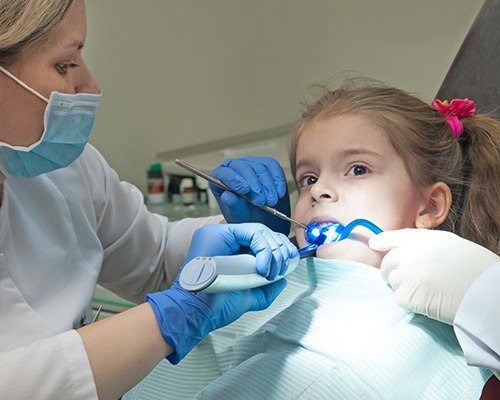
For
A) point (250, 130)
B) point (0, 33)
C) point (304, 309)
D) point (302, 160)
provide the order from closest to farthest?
point (0, 33), point (304, 309), point (302, 160), point (250, 130)

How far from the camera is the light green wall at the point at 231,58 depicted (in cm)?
246

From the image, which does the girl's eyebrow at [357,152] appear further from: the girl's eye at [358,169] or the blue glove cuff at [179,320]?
the blue glove cuff at [179,320]

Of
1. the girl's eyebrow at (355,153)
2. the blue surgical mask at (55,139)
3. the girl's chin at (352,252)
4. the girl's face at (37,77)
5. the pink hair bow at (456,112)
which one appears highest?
the girl's face at (37,77)

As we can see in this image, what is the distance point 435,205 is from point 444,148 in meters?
A: 0.13

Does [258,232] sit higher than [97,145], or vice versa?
[258,232]

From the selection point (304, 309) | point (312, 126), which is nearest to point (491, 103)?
point (312, 126)

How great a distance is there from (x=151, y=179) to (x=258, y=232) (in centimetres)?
181

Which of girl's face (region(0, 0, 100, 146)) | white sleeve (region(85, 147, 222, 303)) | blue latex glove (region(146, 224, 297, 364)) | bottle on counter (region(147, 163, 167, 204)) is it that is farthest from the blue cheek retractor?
bottle on counter (region(147, 163, 167, 204))

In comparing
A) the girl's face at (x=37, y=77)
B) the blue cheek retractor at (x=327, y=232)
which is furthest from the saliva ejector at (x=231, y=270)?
the girl's face at (x=37, y=77)

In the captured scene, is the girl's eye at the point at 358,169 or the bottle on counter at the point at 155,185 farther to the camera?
the bottle on counter at the point at 155,185

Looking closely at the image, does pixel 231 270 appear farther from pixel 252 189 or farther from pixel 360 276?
pixel 252 189

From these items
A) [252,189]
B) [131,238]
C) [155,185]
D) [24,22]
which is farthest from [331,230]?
[155,185]

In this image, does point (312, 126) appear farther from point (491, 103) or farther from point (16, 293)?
point (16, 293)

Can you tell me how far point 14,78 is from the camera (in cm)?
134
